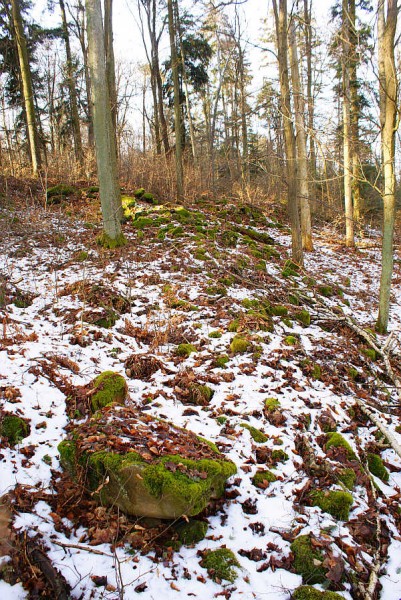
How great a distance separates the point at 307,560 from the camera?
2682 millimetres

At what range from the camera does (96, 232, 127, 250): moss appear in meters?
8.40

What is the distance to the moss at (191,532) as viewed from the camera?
275 centimetres

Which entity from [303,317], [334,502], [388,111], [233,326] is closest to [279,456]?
[334,502]

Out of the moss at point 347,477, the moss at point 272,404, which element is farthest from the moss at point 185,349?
the moss at point 347,477

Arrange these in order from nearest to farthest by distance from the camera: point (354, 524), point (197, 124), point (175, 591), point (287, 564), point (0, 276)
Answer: point (175, 591), point (287, 564), point (354, 524), point (0, 276), point (197, 124)

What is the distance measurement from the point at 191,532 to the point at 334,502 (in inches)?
52.6

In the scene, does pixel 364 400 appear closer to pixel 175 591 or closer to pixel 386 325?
pixel 386 325

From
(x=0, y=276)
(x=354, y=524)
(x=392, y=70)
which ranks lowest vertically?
(x=354, y=524)

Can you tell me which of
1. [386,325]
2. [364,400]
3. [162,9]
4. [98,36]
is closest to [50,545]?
[364,400]

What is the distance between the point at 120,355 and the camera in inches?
192

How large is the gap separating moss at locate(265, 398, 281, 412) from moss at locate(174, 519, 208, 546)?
1668 millimetres

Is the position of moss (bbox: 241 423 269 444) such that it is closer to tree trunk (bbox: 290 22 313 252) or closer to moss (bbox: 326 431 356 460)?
moss (bbox: 326 431 356 460)

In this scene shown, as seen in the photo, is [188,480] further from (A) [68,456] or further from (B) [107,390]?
(B) [107,390]

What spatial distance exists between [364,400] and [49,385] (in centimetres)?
401
